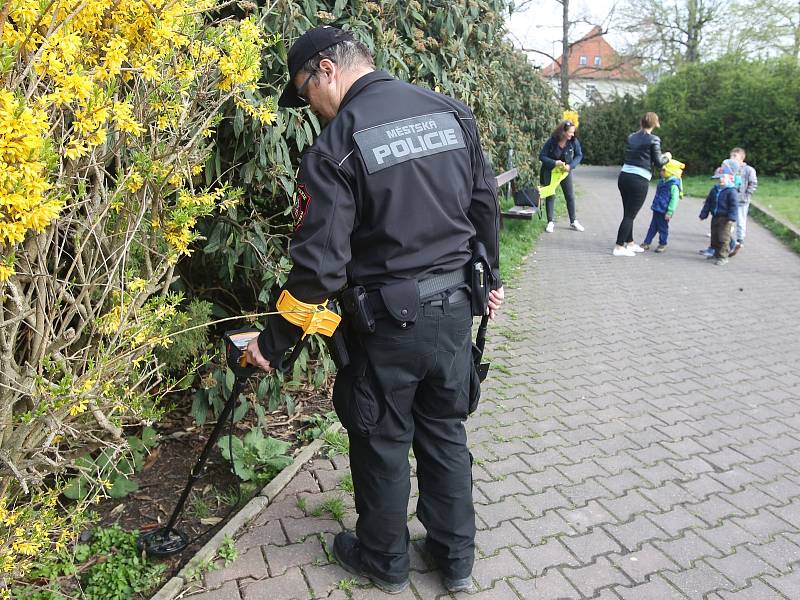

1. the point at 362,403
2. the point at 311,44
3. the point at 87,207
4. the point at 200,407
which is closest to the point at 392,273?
A: the point at 362,403

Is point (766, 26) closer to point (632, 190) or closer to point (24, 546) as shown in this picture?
point (632, 190)

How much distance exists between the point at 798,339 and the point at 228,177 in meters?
5.45

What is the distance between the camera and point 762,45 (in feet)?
101

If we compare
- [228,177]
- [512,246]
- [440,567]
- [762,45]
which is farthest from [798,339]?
[762,45]

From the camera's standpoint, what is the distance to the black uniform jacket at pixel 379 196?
2354mm

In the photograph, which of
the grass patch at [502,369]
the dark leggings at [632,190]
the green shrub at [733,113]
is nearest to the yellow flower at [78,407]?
the grass patch at [502,369]

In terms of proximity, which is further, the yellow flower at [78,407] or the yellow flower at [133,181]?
the yellow flower at [133,181]

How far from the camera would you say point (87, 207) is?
237 centimetres

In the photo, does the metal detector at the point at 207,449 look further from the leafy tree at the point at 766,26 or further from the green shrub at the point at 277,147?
the leafy tree at the point at 766,26

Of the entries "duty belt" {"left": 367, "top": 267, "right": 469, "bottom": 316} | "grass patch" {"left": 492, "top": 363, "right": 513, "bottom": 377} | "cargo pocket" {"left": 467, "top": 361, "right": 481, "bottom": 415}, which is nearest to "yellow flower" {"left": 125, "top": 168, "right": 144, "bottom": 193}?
"duty belt" {"left": 367, "top": 267, "right": 469, "bottom": 316}

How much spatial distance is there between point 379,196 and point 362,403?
807 mm

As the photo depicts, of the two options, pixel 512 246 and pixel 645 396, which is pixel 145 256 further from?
pixel 512 246

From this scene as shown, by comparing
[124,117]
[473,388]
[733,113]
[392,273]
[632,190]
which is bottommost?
[473,388]

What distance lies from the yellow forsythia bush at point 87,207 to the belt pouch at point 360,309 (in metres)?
0.69
